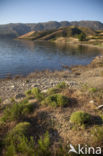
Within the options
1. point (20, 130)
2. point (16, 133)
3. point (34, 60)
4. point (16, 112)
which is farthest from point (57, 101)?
point (34, 60)

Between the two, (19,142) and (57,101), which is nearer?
(19,142)

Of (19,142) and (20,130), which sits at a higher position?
(20,130)

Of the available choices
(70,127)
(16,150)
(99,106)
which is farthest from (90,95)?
(16,150)

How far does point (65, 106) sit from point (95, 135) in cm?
274

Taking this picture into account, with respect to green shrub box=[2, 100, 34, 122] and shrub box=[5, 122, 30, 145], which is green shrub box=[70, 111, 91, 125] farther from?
green shrub box=[2, 100, 34, 122]

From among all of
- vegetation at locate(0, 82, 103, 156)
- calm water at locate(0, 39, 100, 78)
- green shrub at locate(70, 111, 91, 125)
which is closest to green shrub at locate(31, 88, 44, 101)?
vegetation at locate(0, 82, 103, 156)

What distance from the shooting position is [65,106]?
23.2 feet

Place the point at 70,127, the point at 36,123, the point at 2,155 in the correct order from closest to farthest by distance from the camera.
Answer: the point at 2,155 < the point at 70,127 < the point at 36,123

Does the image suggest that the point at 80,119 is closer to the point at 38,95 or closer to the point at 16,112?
the point at 16,112

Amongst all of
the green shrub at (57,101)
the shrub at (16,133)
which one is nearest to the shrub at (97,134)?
the green shrub at (57,101)

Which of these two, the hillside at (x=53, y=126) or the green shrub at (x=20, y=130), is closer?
the hillside at (x=53, y=126)

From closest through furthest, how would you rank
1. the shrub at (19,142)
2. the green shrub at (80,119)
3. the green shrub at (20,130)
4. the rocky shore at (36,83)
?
the shrub at (19,142), the green shrub at (20,130), the green shrub at (80,119), the rocky shore at (36,83)

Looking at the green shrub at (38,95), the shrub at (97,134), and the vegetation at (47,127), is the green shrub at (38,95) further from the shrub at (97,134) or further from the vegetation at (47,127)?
the shrub at (97,134)

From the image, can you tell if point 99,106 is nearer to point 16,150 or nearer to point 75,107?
point 75,107
